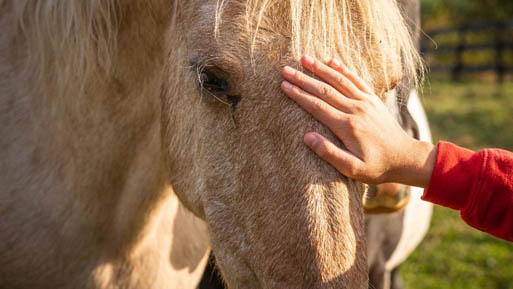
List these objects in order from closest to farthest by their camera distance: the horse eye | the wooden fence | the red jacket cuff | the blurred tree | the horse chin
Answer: the horse chin
the horse eye
the red jacket cuff
the wooden fence
the blurred tree

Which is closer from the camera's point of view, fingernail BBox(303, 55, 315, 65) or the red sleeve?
fingernail BBox(303, 55, 315, 65)

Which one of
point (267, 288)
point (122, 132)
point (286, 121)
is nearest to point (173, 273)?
point (122, 132)

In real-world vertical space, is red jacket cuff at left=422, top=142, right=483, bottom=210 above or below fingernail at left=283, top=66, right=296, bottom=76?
below

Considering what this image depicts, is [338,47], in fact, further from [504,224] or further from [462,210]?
[504,224]

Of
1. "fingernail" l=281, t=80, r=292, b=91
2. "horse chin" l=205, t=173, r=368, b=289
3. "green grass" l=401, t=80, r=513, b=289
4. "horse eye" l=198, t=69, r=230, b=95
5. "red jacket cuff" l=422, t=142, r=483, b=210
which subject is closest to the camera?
"horse chin" l=205, t=173, r=368, b=289

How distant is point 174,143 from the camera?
1.96 meters

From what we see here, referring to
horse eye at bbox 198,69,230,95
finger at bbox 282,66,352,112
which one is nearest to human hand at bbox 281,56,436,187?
finger at bbox 282,66,352,112

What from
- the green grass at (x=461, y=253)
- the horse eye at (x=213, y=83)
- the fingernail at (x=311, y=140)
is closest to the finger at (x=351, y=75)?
the fingernail at (x=311, y=140)

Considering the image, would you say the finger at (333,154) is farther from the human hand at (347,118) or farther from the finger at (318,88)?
the finger at (318,88)

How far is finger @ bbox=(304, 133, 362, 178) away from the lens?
4.78ft

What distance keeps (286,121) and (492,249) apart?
492cm

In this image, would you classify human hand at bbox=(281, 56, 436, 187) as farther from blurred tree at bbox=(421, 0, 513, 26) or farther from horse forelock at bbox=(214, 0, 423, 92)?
blurred tree at bbox=(421, 0, 513, 26)

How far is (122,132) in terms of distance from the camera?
7.19 feet

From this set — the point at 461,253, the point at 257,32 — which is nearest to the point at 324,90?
the point at 257,32
